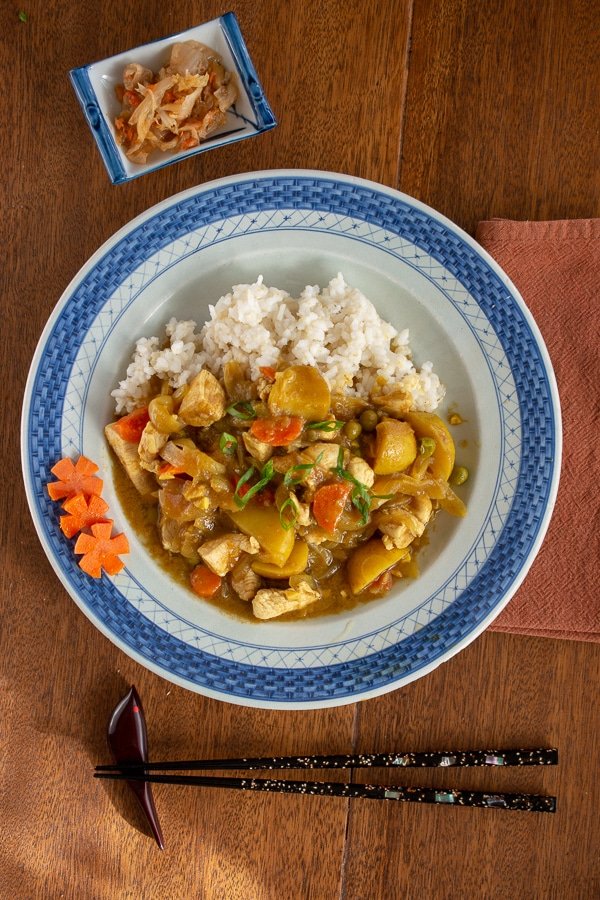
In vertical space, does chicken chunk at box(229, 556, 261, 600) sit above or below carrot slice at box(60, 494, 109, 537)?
below

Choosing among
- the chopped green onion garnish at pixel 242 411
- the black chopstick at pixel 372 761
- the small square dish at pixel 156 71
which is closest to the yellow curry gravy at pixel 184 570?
the chopped green onion garnish at pixel 242 411

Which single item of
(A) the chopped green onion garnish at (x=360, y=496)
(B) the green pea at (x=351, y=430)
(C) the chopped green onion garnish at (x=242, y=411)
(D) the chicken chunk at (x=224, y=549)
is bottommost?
(D) the chicken chunk at (x=224, y=549)

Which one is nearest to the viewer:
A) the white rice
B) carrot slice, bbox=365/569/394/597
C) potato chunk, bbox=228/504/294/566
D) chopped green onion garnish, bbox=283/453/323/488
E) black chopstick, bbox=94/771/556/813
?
chopped green onion garnish, bbox=283/453/323/488

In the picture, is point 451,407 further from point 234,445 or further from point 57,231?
point 57,231

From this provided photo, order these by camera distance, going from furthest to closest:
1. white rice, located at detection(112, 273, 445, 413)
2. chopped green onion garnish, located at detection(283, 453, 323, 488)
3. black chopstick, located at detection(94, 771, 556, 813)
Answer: black chopstick, located at detection(94, 771, 556, 813), white rice, located at detection(112, 273, 445, 413), chopped green onion garnish, located at detection(283, 453, 323, 488)

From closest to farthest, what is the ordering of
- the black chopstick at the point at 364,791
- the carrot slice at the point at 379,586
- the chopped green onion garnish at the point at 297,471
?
the chopped green onion garnish at the point at 297,471 → the carrot slice at the point at 379,586 → the black chopstick at the point at 364,791

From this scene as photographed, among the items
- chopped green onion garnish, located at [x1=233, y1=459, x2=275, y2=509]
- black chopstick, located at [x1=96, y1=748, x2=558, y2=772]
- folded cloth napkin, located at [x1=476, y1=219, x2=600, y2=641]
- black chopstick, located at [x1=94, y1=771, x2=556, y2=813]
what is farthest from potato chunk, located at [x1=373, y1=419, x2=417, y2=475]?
black chopstick, located at [x1=94, y1=771, x2=556, y2=813]

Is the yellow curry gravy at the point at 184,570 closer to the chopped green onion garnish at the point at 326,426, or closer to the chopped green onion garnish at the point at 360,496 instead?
the chopped green onion garnish at the point at 360,496

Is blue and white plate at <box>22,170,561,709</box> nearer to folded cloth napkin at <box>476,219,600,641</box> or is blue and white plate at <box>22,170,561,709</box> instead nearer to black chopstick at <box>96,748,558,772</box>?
folded cloth napkin at <box>476,219,600,641</box>
